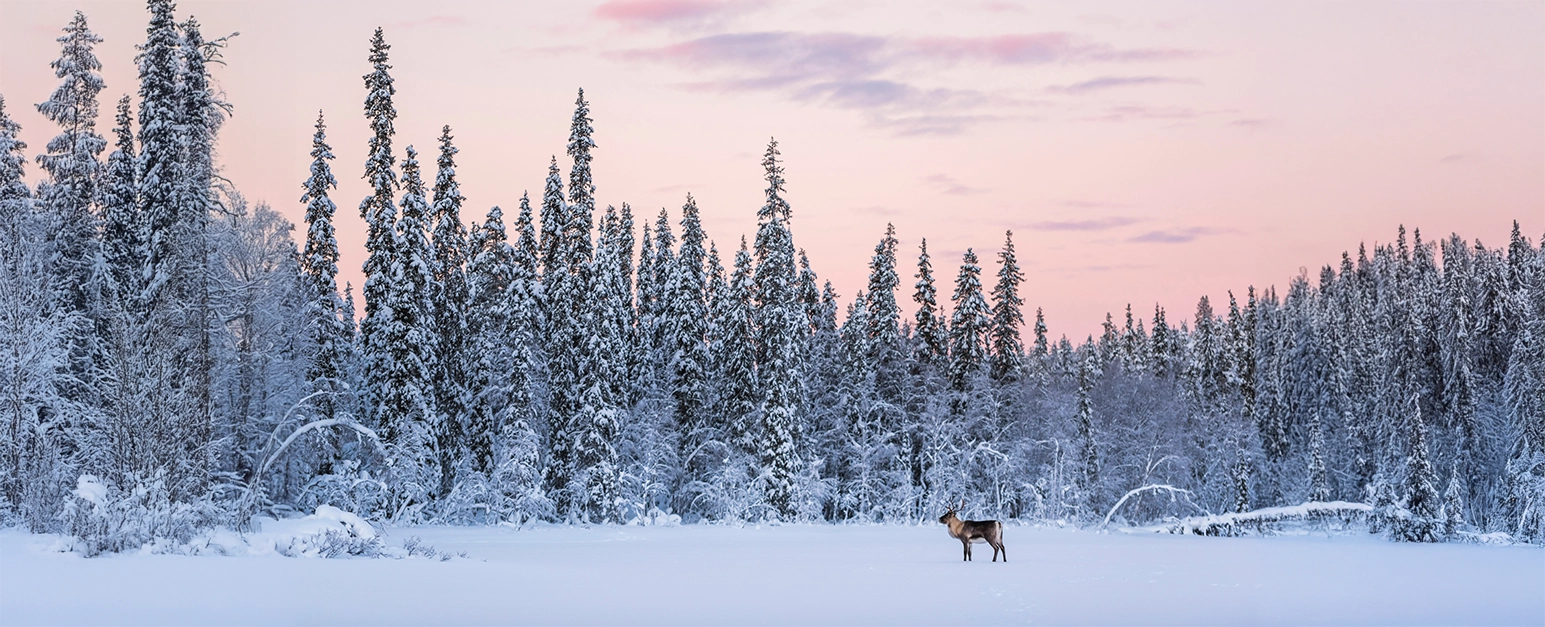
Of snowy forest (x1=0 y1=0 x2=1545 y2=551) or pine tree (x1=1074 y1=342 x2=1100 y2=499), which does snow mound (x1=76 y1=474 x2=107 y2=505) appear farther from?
pine tree (x1=1074 y1=342 x2=1100 y2=499)

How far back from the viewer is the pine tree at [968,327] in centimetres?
5469

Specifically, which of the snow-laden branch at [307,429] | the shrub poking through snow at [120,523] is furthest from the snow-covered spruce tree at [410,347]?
the shrub poking through snow at [120,523]

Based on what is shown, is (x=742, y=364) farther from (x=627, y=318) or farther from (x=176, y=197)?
(x=176, y=197)

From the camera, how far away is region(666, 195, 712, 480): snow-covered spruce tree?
2101 inches

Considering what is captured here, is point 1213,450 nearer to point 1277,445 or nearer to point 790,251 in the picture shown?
point 1277,445

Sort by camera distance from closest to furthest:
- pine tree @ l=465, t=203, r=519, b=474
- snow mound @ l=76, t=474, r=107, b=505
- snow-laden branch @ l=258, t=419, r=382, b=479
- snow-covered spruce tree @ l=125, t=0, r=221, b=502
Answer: snow mound @ l=76, t=474, r=107, b=505, snow-laden branch @ l=258, t=419, r=382, b=479, snow-covered spruce tree @ l=125, t=0, r=221, b=502, pine tree @ l=465, t=203, r=519, b=474

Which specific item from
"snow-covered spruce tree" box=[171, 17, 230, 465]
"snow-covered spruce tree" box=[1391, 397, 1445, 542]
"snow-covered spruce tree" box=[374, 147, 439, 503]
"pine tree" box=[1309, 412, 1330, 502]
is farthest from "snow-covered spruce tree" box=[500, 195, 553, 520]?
"pine tree" box=[1309, 412, 1330, 502]

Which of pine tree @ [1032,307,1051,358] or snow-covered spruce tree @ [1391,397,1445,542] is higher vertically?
pine tree @ [1032,307,1051,358]

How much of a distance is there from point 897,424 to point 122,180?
33.9m

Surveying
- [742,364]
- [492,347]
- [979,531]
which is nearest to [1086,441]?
[742,364]

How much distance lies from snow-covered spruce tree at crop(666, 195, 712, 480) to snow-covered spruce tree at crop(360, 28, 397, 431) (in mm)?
15879

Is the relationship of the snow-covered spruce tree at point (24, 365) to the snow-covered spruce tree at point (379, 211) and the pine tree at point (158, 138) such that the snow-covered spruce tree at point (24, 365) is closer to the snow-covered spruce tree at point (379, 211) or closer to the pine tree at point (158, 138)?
the pine tree at point (158, 138)

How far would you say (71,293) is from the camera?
37812 mm

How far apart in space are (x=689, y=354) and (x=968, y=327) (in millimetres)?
13422
